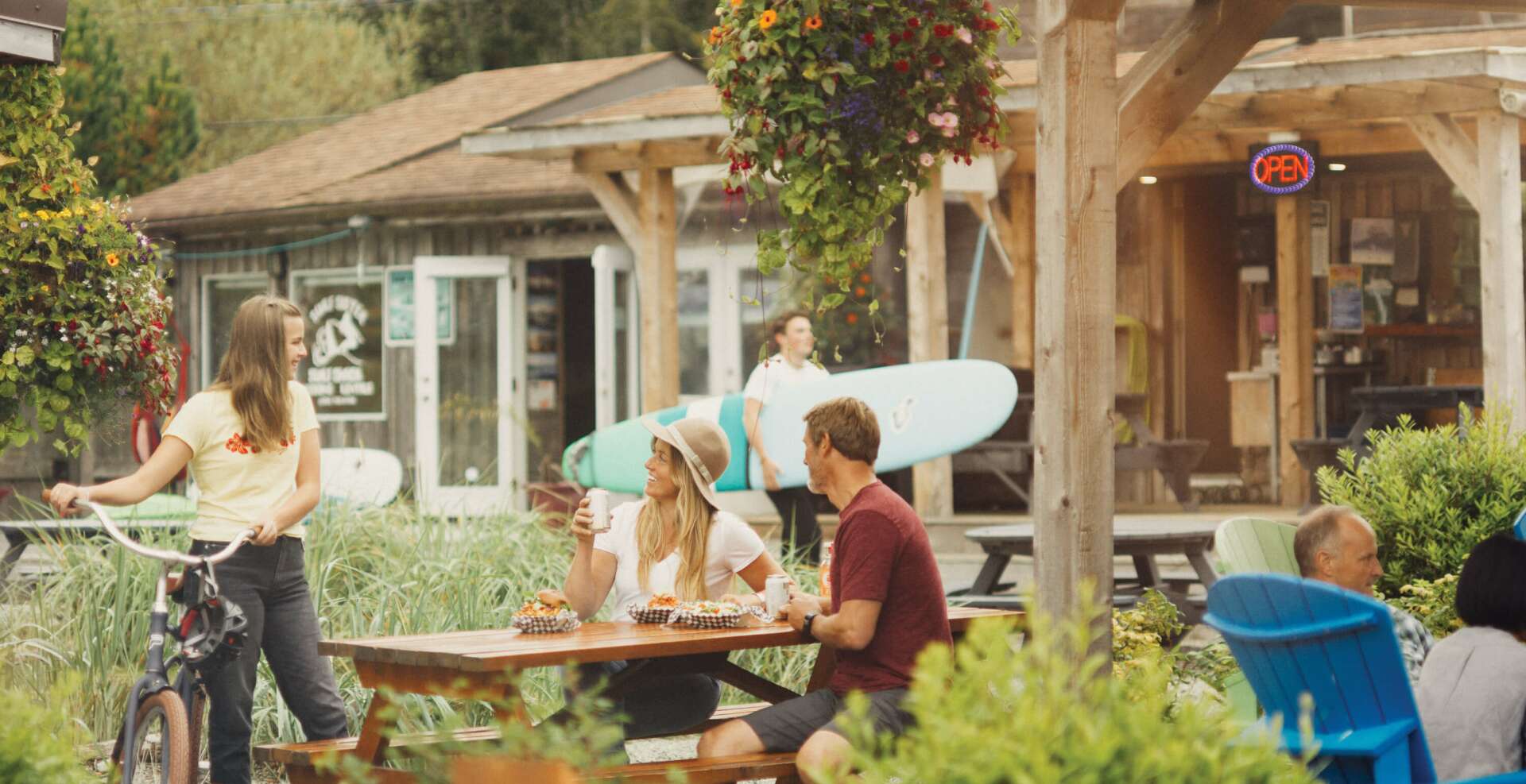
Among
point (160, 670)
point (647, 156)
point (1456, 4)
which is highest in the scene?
point (647, 156)

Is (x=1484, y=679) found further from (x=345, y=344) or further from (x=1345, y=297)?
(x=345, y=344)

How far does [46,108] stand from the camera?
5.59 m

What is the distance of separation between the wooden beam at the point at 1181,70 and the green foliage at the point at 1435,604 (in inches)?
63.7

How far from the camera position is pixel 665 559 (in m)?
4.86

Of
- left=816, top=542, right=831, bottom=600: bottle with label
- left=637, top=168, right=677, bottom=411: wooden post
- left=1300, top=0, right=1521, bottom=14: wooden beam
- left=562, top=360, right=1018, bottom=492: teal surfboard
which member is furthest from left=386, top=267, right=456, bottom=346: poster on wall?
left=1300, top=0, right=1521, bottom=14: wooden beam

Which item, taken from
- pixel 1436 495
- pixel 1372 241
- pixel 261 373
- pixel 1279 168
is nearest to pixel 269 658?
pixel 261 373

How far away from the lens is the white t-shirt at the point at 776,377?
901 centimetres

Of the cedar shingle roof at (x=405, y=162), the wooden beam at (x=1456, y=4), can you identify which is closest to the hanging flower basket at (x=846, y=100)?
the wooden beam at (x=1456, y=4)

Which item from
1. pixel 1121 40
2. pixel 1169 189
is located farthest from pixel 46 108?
pixel 1169 189

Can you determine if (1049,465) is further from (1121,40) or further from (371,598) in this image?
(1121,40)

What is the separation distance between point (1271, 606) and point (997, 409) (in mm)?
7200

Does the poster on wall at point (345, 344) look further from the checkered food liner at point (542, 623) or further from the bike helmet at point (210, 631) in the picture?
the checkered food liner at point (542, 623)

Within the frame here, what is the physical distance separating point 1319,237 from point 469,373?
6.76 meters

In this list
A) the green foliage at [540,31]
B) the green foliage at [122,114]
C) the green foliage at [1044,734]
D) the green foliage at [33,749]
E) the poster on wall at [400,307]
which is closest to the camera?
the green foliage at [1044,734]
